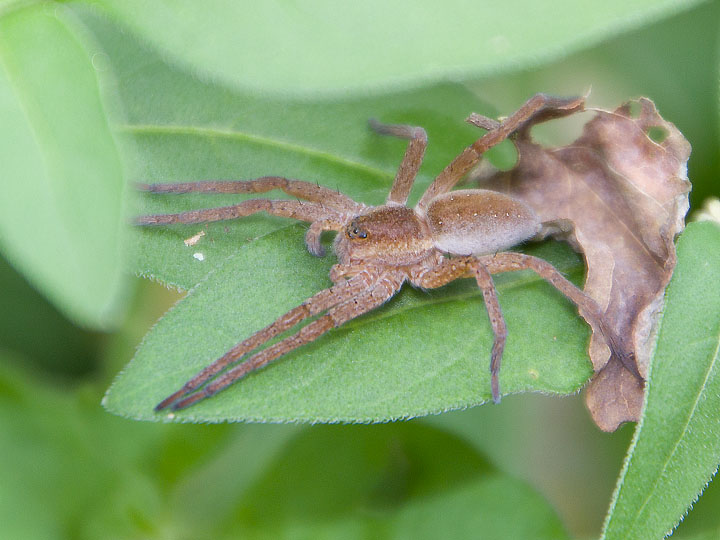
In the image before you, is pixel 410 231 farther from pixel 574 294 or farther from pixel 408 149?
pixel 574 294

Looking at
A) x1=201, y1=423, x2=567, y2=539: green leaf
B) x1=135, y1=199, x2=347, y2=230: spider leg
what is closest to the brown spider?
x1=135, y1=199, x2=347, y2=230: spider leg

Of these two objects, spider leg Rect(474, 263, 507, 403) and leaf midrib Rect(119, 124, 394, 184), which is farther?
leaf midrib Rect(119, 124, 394, 184)

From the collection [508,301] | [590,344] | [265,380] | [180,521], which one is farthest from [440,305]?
[180,521]

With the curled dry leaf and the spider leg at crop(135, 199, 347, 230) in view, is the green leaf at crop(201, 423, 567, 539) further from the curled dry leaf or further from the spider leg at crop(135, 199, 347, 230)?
the spider leg at crop(135, 199, 347, 230)

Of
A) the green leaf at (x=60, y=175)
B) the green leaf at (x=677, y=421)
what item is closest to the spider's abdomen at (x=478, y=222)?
the green leaf at (x=677, y=421)

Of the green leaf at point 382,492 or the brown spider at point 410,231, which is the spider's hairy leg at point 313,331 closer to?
the brown spider at point 410,231

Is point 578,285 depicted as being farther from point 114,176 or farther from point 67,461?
point 67,461
